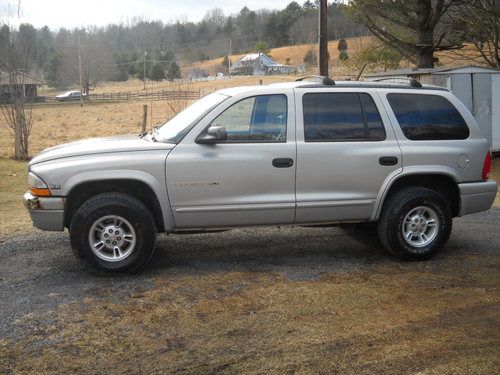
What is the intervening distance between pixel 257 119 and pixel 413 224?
193cm

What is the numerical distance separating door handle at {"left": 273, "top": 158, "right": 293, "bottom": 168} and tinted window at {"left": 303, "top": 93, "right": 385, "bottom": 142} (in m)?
0.30

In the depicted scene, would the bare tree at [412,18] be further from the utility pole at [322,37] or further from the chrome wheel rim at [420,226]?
the chrome wheel rim at [420,226]

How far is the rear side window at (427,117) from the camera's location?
5.95m

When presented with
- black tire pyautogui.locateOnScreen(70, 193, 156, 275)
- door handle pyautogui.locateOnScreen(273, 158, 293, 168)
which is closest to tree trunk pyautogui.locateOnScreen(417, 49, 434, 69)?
door handle pyautogui.locateOnScreen(273, 158, 293, 168)

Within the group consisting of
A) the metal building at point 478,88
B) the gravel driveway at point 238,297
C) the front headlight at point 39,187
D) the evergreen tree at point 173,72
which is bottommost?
the gravel driveway at point 238,297

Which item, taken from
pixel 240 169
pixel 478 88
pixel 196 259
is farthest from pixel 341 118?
pixel 478 88

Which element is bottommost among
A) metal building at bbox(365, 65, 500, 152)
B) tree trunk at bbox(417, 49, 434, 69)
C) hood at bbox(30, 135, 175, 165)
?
hood at bbox(30, 135, 175, 165)

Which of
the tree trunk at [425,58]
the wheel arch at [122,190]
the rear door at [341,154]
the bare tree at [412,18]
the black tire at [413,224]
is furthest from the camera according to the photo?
the tree trunk at [425,58]

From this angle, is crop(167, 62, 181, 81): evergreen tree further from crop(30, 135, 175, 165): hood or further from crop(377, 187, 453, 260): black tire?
crop(377, 187, 453, 260): black tire

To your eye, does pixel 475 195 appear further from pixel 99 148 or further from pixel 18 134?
pixel 18 134

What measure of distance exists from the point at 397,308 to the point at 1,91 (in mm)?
15195

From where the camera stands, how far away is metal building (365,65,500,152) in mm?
13336

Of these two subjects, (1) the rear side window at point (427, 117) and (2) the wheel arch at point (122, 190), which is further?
(1) the rear side window at point (427, 117)

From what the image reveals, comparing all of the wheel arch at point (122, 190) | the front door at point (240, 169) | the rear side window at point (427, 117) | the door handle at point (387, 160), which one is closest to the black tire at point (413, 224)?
the door handle at point (387, 160)
